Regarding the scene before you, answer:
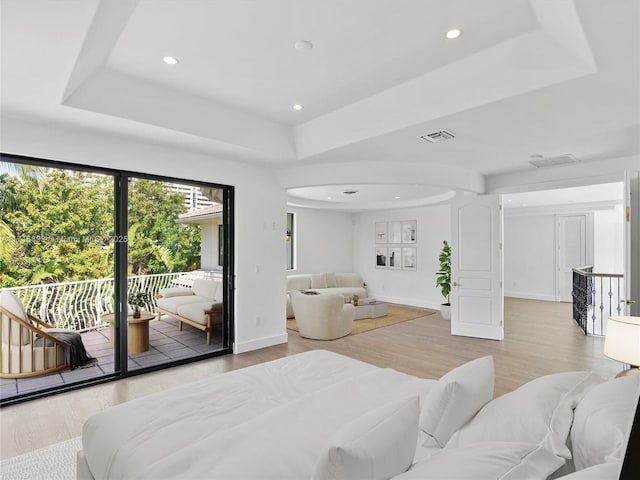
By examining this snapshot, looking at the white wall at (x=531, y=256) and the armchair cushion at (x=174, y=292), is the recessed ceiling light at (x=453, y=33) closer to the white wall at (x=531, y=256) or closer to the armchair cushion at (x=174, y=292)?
the armchair cushion at (x=174, y=292)

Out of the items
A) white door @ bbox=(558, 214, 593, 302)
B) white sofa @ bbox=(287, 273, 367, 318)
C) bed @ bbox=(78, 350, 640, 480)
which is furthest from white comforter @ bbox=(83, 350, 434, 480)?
white door @ bbox=(558, 214, 593, 302)

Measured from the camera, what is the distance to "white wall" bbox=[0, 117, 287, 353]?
3.61 meters

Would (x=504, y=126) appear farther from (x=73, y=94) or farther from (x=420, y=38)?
(x=73, y=94)

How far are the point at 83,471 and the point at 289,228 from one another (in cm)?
700

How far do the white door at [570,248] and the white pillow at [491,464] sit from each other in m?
9.34

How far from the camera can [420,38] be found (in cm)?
259

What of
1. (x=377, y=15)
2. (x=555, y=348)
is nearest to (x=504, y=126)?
(x=377, y=15)

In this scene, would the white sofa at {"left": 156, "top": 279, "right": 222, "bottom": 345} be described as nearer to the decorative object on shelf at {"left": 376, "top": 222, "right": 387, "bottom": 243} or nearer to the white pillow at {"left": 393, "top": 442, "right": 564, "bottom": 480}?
the white pillow at {"left": 393, "top": 442, "right": 564, "bottom": 480}

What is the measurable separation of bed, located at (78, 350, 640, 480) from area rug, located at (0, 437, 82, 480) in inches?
28.2

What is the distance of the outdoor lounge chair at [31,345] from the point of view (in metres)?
Result: 3.35

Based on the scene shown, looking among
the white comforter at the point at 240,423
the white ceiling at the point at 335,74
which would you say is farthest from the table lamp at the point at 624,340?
the white ceiling at the point at 335,74

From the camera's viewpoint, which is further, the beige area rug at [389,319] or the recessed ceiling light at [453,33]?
the beige area rug at [389,319]

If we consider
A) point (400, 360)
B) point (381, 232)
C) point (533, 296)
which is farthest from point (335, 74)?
point (533, 296)

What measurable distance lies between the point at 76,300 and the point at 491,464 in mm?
3965
